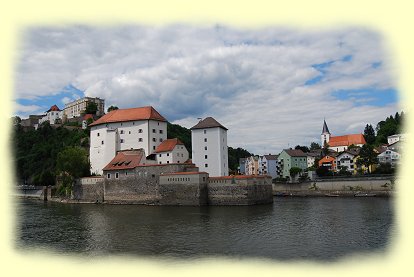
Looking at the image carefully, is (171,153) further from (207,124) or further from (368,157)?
(368,157)

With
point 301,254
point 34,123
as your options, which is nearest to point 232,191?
point 301,254

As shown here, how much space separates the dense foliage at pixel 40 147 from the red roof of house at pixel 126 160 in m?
24.2

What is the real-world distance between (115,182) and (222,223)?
836 inches

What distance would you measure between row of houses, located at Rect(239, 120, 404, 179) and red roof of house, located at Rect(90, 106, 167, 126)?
116 ft

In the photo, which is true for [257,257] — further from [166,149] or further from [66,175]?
[66,175]

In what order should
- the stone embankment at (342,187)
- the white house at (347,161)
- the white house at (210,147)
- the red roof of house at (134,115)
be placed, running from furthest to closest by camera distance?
the white house at (347,161)
the stone embankment at (342,187)
the red roof of house at (134,115)
the white house at (210,147)

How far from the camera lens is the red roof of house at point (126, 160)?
41.7 metres

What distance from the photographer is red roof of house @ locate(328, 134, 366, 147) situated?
86.0 meters

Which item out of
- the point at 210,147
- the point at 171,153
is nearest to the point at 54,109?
the point at 171,153

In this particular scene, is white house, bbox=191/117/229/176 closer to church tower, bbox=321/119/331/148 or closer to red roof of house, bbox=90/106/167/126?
red roof of house, bbox=90/106/167/126

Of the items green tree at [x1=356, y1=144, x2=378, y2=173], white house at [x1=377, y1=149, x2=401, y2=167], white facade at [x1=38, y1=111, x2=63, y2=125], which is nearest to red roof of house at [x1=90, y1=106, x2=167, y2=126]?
green tree at [x1=356, y1=144, x2=378, y2=173]

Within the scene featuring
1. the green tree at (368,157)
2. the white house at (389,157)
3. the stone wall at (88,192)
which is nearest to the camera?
the stone wall at (88,192)

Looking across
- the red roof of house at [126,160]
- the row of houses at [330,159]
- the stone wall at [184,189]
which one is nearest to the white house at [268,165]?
the row of houses at [330,159]

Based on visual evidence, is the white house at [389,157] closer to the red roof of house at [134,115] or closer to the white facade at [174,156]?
the white facade at [174,156]
